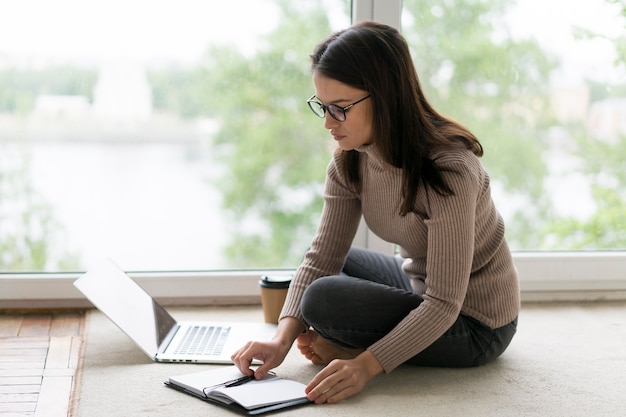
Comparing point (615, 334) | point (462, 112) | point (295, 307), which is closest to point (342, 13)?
point (462, 112)

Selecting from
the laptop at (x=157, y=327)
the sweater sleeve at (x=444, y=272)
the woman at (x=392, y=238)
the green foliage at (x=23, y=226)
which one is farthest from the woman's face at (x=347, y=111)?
the green foliage at (x=23, y=226)

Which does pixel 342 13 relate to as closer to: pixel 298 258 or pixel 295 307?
pixel 298 258

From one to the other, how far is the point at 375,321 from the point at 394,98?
0.50 m

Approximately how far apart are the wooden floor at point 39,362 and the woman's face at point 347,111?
2.67 feet

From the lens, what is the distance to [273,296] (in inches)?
99.5

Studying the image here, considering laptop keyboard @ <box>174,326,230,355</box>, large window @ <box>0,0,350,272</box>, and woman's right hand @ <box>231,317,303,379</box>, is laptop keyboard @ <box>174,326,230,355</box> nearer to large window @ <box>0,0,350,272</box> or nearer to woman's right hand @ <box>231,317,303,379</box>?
woman's right hand @ <box>231,317,303,379</box>

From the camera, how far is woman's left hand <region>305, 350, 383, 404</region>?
74.4 inches

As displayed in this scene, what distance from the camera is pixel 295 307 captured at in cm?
214

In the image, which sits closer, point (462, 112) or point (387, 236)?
point (387, 236)

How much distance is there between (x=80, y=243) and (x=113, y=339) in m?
0.49

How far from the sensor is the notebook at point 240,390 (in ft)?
6.10

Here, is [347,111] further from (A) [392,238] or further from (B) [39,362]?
(B) [39,362]

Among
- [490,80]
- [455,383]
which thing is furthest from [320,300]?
[490,80]

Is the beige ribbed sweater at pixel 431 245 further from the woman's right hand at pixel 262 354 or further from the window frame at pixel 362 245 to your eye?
the window frame at pixel 362 245
